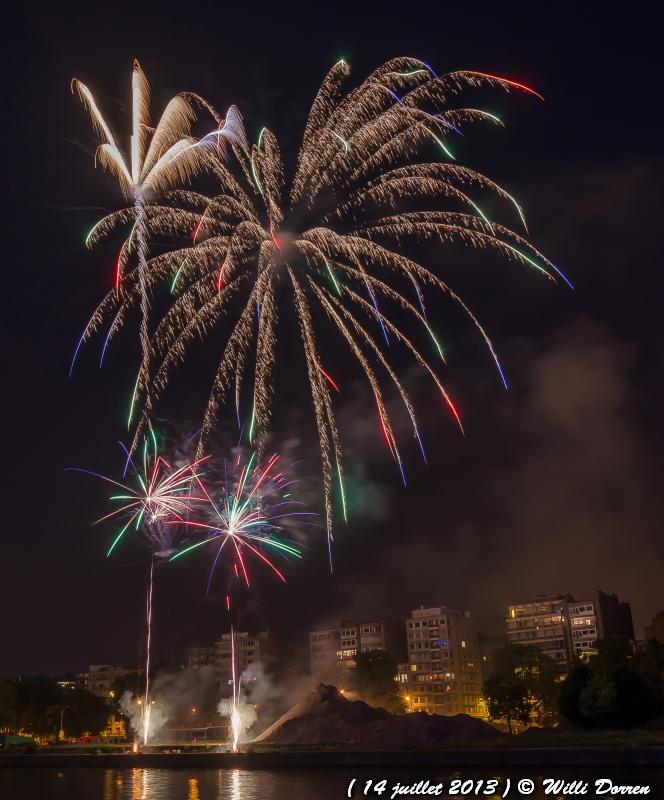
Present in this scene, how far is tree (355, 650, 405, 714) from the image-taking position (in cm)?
12631

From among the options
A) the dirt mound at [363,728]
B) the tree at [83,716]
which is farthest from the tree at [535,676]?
the tree at [83,716]

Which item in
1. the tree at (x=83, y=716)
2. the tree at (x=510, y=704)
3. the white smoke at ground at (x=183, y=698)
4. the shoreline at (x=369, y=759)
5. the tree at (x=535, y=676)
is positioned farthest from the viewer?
the white smoke at ground at (x=183, y=698)

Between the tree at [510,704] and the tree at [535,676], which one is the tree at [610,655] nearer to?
the tree at [535,676]

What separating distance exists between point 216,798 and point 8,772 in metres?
48.6

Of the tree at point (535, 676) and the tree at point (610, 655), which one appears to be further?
the tree at point (535, 676)

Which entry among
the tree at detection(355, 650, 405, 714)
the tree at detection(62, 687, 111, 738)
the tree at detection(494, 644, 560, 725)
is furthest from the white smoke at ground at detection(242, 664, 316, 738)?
the tree at detection(494, 644, 560, 725)

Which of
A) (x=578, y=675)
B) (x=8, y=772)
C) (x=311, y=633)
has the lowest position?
(x=8, y=772)

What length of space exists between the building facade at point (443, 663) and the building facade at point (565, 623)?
8.50m

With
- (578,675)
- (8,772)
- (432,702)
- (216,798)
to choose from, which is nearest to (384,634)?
(432,702)

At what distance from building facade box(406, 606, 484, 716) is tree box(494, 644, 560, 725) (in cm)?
2344

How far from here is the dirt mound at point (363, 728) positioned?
75.6 meters

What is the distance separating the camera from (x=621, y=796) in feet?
125

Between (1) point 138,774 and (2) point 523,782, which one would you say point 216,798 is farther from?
(1) point 138,774

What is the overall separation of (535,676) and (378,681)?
79.1 ft
